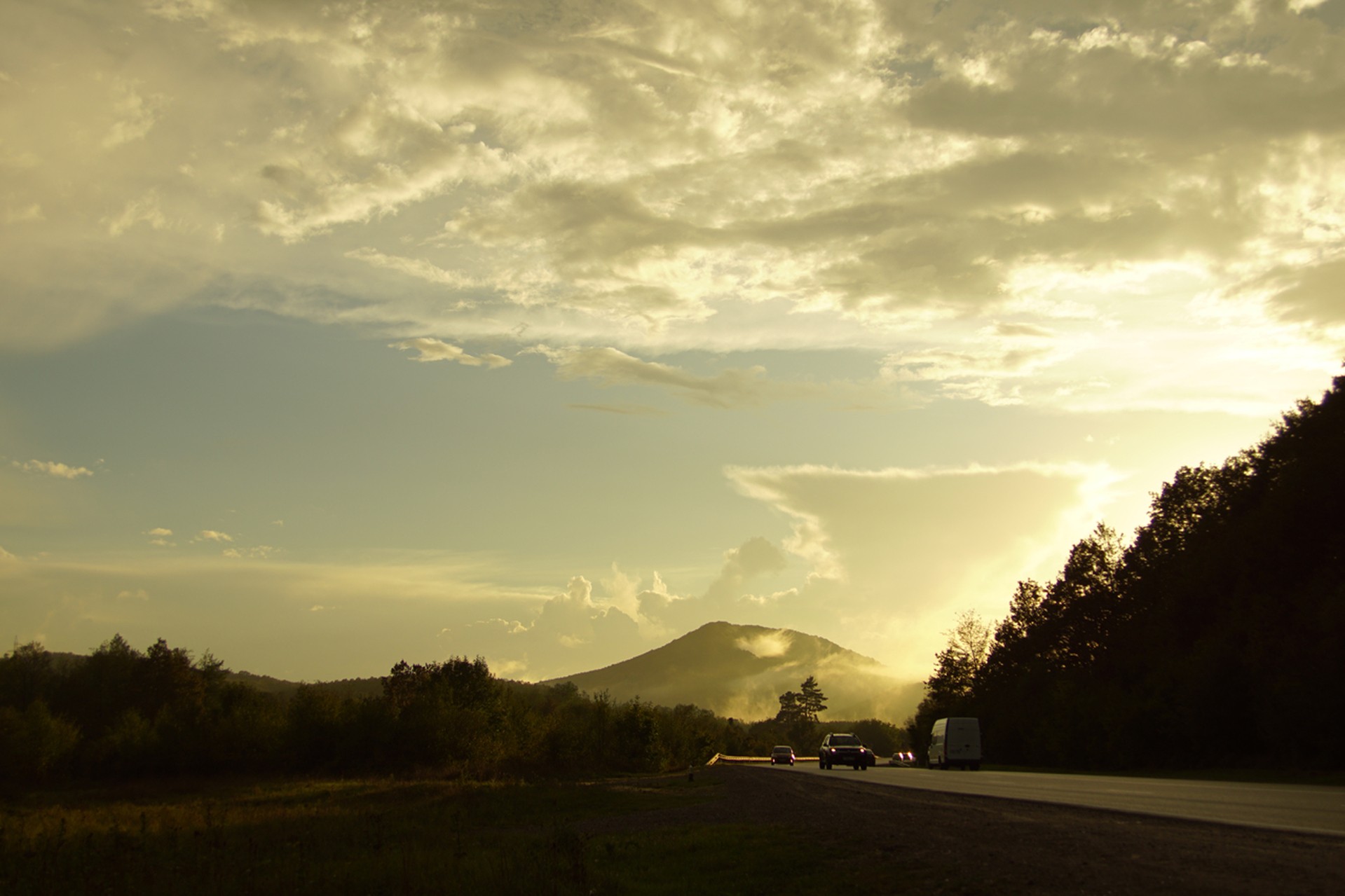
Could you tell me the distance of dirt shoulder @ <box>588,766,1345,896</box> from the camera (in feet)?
33.5

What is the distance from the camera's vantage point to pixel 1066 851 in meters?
13.0

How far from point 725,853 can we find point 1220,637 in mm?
40415

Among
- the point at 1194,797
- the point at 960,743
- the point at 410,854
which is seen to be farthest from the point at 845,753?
the point at 410,854

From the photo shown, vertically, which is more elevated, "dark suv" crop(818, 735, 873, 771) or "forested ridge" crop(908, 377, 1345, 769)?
"forested ridge" crop(908, 377, 1345, 769)

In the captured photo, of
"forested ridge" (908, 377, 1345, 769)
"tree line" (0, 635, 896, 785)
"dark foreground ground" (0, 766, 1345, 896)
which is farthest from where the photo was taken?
"tree line" (0, 635, 896, 785)

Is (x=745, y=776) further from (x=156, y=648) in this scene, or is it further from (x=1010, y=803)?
(x=156, y=648)

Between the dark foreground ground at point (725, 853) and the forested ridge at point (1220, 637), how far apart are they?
2035 centimetres

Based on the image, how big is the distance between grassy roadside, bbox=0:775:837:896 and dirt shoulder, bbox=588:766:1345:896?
4.91 ft

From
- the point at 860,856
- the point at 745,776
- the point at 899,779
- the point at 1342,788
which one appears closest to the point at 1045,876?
the point at 860,856

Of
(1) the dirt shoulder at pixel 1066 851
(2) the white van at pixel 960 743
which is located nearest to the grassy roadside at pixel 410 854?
(1) the dirt shoulder at pixel 1066 851

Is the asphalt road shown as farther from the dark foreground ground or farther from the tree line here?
the tree line

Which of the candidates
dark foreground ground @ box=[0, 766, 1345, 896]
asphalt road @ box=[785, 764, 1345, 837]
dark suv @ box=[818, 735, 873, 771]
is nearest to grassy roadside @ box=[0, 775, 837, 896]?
dark foreground ground @ box=[0, 766, 1345, 896]

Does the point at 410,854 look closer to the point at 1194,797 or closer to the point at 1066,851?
the point at 1066,851

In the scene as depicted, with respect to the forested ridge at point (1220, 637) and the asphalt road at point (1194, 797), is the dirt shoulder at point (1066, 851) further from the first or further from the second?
the forested ridge at point (1220, 637)
